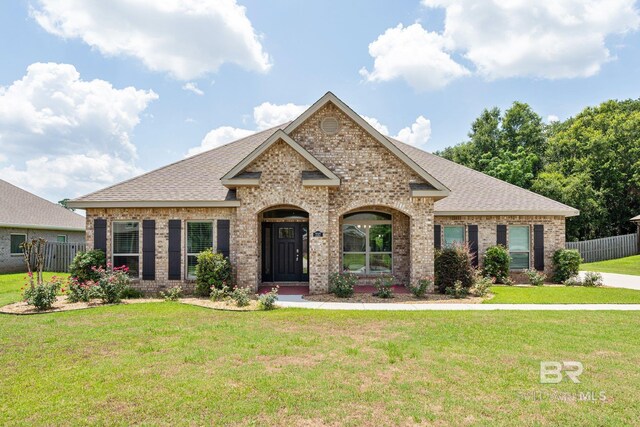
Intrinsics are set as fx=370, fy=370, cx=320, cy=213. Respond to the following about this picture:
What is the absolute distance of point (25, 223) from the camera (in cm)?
2089

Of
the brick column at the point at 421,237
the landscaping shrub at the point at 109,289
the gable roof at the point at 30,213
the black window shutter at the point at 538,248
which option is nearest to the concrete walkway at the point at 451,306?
the brick column at the point at 421,237

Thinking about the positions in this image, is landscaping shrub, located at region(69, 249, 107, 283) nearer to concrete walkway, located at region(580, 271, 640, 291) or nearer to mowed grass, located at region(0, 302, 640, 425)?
mowed grass, located at region(0, 302, 640, 425)

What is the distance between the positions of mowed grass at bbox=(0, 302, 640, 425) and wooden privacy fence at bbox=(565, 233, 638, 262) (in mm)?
21270

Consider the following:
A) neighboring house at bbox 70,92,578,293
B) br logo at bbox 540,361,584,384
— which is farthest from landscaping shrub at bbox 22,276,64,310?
br logo at bbox 540,361,584,384

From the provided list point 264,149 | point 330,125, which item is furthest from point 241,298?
point 330,125

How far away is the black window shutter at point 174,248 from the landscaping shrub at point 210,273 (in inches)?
46.1

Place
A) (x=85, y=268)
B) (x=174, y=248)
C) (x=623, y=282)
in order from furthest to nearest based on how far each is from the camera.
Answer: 1. (x=623, y=282)
2. (x=174, y=248)
3. (x=85, y=268)

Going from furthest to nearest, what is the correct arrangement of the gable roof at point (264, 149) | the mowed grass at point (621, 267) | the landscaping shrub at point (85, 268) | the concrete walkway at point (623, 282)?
1. the mowed grass at point (621, 267)
2. the concrete walkway at point (623, 282)
3. the landscaping shrub at point (85, 268)
4. the gable roof at point (264, 149)

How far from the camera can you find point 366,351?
21.6 feet

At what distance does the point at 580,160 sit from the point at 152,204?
3874cm

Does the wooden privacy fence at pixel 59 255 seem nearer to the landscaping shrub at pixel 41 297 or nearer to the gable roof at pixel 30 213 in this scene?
the gable roof at pixel 30 213

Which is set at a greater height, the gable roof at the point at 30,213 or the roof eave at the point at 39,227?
the gable roof at the point at 30,213

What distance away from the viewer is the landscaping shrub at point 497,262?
15.0 meters

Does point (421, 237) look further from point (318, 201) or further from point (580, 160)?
point (580, 160)
